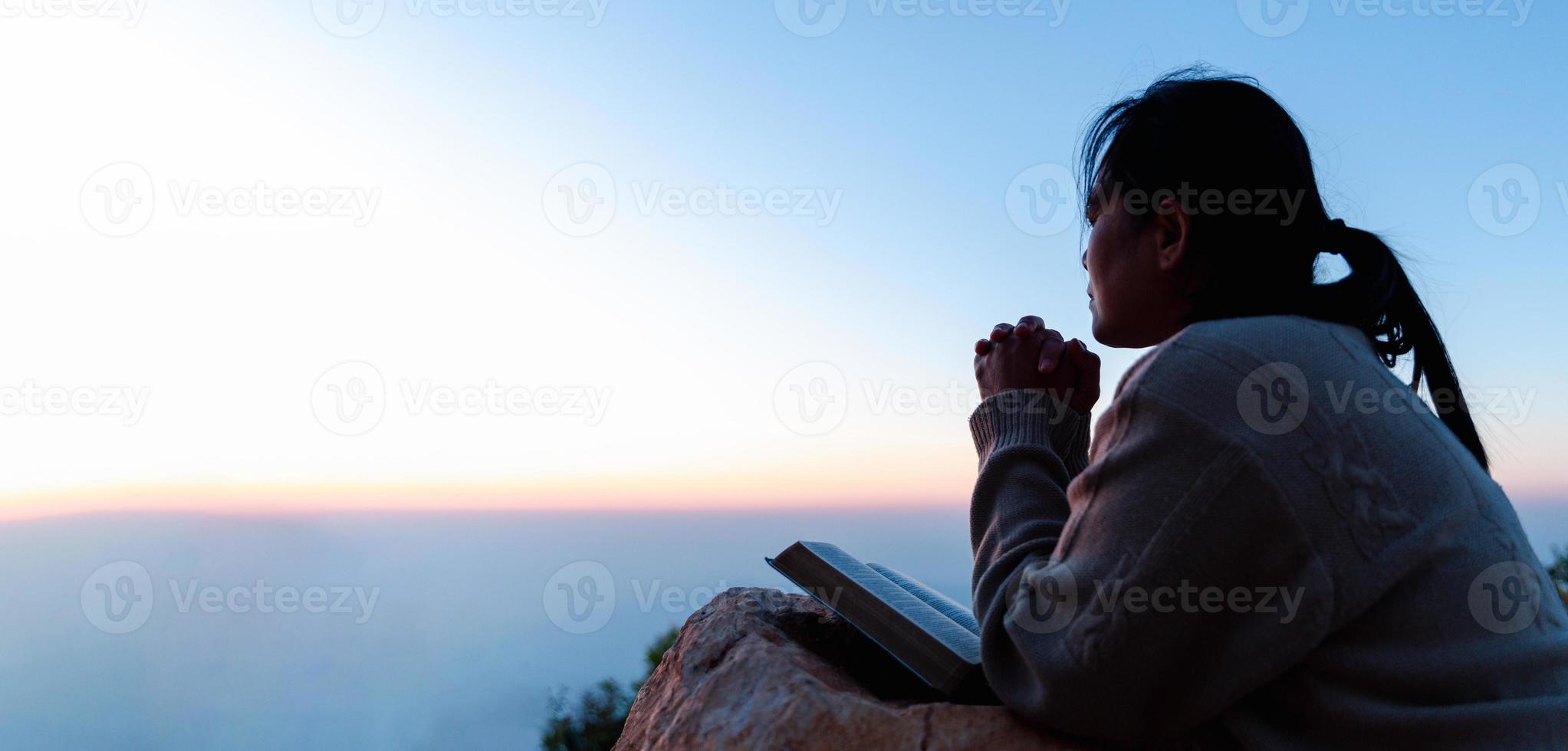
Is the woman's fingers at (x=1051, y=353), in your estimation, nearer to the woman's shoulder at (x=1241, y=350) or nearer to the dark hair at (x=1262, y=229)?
the dark hair at (x=1262, y=229)

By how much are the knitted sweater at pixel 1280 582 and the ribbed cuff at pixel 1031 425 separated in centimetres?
41

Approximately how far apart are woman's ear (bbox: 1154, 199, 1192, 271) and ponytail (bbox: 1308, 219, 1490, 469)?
245mm

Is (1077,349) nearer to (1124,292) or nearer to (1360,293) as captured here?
(1124,292)

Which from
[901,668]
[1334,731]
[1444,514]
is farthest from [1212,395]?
[901,668]

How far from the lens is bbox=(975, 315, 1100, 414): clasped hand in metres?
2.11

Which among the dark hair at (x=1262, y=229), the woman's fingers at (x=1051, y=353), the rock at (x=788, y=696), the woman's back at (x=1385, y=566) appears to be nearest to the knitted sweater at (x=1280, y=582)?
the woman's back at (x=1385, y=566)

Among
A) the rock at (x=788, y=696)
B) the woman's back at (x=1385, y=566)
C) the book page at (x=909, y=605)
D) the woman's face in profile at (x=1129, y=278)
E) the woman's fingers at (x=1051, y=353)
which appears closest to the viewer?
the woman's back at (x=1385, y=566)

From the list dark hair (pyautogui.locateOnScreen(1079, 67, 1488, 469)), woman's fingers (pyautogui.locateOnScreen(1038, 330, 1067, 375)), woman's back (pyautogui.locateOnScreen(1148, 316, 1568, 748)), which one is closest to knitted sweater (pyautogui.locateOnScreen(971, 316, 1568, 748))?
woman's back (pyautogui.locateOnScreen(1148, 316, 1568, 748))

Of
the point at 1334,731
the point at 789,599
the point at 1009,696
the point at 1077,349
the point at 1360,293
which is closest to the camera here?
the point at 1334,731

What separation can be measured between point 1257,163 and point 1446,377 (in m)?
0.56

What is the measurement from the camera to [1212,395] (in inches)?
58.4
